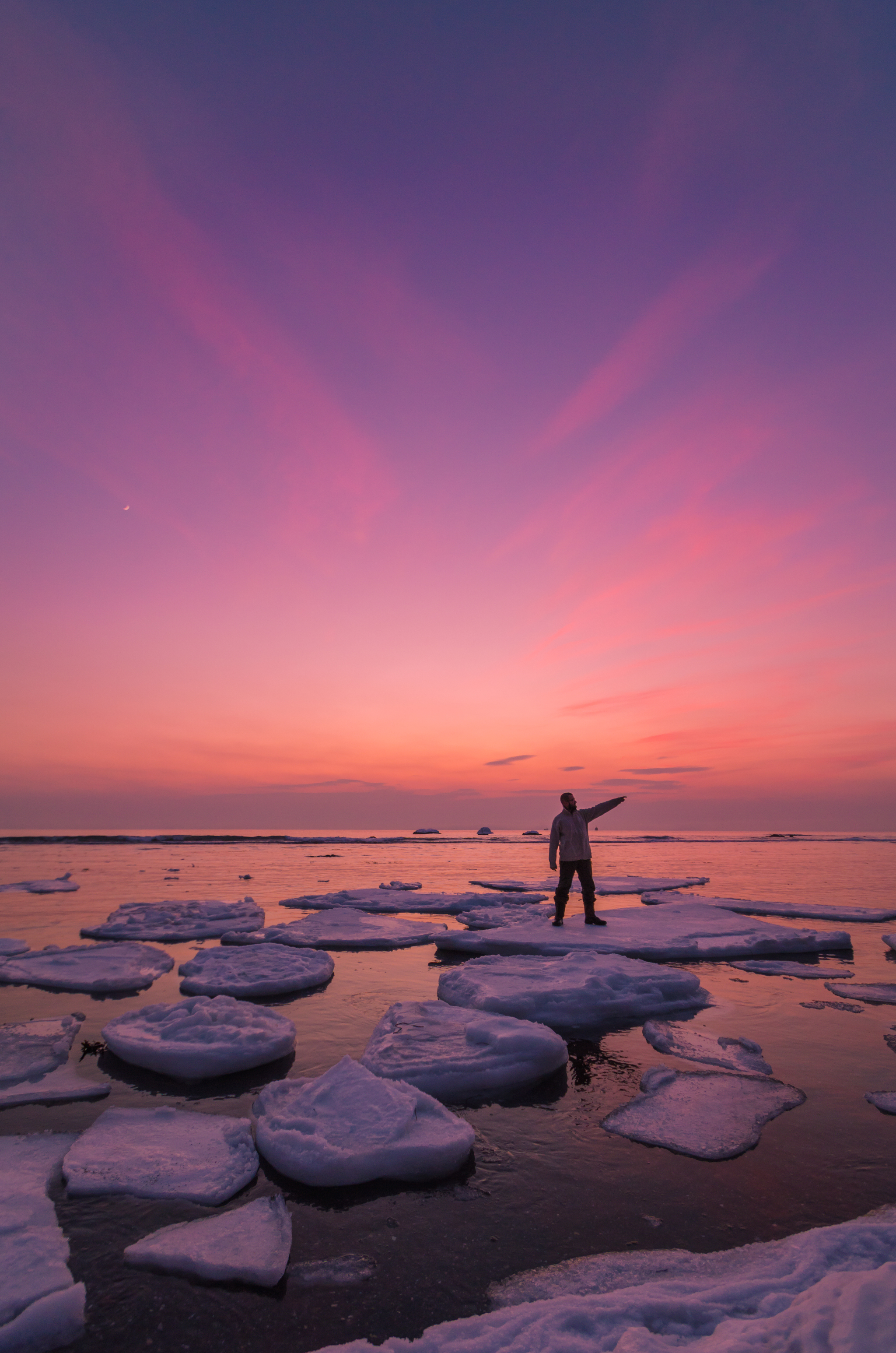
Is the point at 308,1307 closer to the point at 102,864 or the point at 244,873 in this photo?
the point at 244,873

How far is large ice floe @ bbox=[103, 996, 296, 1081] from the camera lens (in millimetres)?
4863

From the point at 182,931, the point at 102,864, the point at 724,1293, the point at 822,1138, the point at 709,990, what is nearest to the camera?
the point at 724,1293

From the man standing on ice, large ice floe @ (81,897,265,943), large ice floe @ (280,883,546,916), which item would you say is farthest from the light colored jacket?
large ice floe @ (81,897,265,943)

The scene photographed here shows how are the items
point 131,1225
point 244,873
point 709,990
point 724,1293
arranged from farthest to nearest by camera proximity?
1. point 244,873
2. point 709,990
3. point 131,1225
4. point 724,1293

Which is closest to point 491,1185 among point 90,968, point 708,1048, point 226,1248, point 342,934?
point 226,1248

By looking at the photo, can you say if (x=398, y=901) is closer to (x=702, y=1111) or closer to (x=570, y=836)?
(x=570, y=836)

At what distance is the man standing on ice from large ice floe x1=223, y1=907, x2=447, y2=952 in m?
2.12

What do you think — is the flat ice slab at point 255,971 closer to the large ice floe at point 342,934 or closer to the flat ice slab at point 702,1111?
the large ice floe at point 342,934

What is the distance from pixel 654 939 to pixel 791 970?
1.74 meters

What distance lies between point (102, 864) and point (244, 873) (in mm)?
7394

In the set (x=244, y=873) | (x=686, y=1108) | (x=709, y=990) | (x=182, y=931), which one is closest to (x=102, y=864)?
(x=244, y=873)

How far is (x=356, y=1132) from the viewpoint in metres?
3.56

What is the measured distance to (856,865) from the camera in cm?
2644

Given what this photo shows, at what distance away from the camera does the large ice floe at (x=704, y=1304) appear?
6.17 ft
